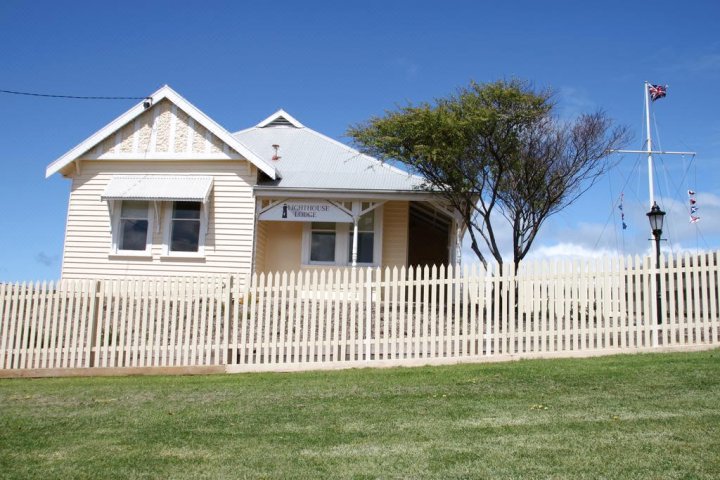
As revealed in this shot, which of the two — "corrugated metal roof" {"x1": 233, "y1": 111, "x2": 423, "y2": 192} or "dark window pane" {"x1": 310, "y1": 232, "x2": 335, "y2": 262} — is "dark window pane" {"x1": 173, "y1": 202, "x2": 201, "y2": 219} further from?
"dark window pane" {"x1": 310, "y1": 232, "x2": 335, "y2": 262}

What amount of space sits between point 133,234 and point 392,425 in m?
14.5

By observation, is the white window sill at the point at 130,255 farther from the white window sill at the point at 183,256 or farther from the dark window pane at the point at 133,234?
the white window sill at the point at 183,256

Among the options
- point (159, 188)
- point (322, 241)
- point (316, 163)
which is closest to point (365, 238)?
point (322, 241)

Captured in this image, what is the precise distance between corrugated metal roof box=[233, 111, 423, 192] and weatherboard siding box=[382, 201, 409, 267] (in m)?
0.97

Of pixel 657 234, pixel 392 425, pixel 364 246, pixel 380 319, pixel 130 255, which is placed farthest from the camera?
pixel 364 246

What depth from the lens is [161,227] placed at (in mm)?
18859

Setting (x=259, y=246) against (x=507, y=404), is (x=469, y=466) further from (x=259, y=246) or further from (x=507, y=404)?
(x=259, y=246)

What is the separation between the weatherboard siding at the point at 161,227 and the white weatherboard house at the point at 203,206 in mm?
29

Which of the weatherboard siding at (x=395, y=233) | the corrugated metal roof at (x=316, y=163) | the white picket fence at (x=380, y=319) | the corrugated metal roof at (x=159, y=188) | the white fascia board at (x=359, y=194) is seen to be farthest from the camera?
the weatherboard siding at (x=395, y=233)

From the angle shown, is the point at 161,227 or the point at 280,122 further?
the point at 280,122

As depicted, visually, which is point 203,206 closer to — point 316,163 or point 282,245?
point 282,245

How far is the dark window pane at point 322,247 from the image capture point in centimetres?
1939

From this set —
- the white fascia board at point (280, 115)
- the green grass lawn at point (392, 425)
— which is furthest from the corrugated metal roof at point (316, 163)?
the green grass lawn at point (392, 425)

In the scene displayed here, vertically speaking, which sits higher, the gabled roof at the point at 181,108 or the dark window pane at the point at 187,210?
the gabled roof at the point at 181,108
